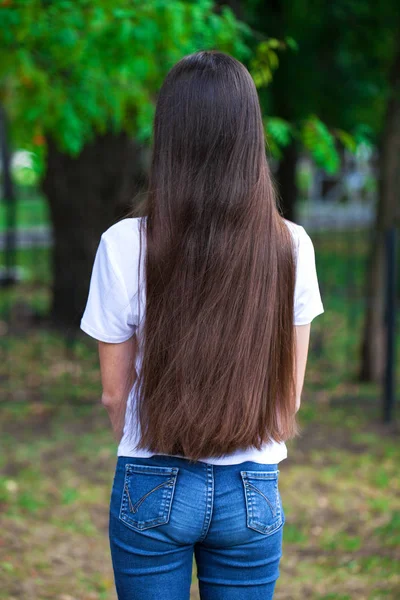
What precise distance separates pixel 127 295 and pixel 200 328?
17cm

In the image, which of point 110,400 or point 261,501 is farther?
point 110,400

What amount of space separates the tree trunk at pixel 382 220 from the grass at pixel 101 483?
50cm

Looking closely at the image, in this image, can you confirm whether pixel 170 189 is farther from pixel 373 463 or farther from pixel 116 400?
pixel 373 463

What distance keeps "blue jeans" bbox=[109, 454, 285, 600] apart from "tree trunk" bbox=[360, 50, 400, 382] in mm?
5142

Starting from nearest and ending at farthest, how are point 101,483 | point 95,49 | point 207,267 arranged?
point 207,267, point 95,49, point 101,483

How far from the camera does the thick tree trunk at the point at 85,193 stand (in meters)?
8.19

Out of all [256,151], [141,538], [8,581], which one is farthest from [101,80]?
[141,538]

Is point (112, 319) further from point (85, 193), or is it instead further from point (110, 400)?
point (85, 193)

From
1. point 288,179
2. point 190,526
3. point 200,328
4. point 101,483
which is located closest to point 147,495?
point 190,526

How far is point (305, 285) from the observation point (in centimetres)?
169

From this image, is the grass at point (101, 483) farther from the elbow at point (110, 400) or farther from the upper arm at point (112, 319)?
the upper arm at point (112, 319)

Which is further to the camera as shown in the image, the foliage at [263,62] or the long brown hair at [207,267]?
the foliage at [263,62]

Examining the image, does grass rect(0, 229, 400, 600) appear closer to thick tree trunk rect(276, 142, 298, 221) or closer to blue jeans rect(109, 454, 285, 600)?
blue jeans rect(109, 454, 285, 600)

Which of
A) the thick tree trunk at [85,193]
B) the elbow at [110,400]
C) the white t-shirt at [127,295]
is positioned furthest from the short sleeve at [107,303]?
the thick tree trunk at [85,193]
